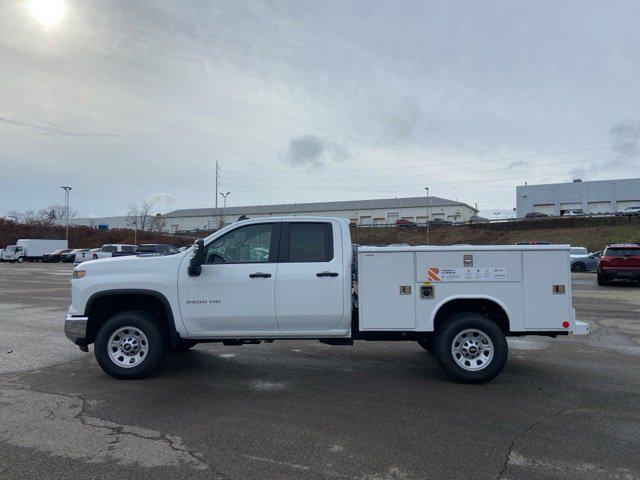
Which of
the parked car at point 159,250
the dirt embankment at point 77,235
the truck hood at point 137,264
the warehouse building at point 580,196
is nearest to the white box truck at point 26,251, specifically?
the dirt embankment at point 77,235

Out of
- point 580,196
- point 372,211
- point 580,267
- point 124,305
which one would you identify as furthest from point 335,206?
point 124,305

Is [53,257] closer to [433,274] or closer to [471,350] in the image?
[433,274]

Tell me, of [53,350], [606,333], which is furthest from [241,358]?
[606,333]

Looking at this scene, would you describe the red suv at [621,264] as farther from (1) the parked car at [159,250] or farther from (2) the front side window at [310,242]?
(2) the front side window at [310,242]

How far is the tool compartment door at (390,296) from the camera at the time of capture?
6.14 meters

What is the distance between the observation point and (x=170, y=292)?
20.5ft

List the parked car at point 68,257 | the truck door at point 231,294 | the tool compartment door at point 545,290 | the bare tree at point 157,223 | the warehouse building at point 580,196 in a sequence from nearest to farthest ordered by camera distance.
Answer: the tool compartment door at point 545,290
the truck door at point 231,294
the parked car at point 68,257
the warehouse building at point 580,196
the bare tree at point 157,223

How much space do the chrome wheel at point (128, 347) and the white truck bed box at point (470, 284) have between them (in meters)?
2.77

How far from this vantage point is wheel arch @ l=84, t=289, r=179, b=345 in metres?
6.27

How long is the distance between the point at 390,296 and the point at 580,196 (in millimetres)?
86647

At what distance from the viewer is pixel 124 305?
662 cm

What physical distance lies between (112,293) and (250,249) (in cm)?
178

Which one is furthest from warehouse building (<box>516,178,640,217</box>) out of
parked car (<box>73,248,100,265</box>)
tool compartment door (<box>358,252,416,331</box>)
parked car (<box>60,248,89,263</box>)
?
tool compartment door (<box>358,252,416,331</box>)

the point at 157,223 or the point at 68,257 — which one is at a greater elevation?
the point at 157,223
